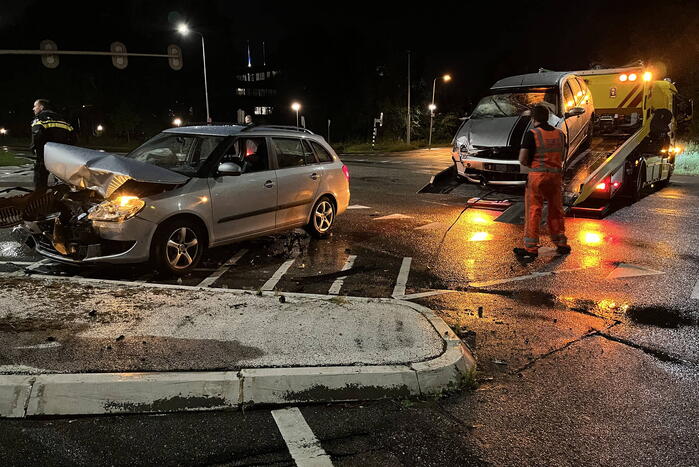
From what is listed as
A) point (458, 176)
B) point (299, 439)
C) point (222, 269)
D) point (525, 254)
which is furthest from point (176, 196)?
point (458, 176)

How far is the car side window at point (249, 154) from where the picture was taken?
6.96 meters

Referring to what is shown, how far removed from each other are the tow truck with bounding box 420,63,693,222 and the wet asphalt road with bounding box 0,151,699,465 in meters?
1.70

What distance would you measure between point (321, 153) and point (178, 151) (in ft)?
7.03

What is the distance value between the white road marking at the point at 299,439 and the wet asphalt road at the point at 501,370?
0.05 meters

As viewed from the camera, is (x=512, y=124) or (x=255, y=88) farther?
(x=255, y=88)

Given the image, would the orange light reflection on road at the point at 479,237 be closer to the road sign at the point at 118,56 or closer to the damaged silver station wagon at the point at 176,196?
the damaged silver station wagon at the point at 176,196

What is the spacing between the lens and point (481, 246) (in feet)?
26.4

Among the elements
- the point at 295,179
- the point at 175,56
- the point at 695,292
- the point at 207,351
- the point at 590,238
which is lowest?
the point at 695,292

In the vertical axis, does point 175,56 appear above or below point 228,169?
above

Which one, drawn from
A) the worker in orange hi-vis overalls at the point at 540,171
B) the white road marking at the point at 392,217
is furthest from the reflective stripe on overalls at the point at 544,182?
the white road marking at the point at 392,217

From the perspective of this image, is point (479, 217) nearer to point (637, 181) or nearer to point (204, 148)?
point (637, 181)

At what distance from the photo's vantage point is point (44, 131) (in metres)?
9.48

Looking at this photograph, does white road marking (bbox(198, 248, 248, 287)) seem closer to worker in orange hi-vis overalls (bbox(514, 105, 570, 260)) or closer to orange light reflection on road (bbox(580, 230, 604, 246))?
worker in orange hi-vis overalls (bbox(514, 105, 570, 260))

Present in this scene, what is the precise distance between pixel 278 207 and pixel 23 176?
1376 centimetres
